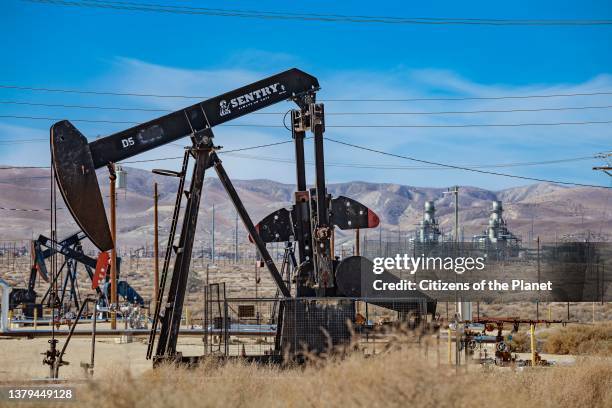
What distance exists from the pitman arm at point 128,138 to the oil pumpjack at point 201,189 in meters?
0.02

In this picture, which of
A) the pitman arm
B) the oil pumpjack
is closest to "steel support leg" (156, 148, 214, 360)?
the oil pumpjack

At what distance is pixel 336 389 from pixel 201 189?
29.9ft

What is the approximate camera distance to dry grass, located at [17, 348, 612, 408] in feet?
28.2

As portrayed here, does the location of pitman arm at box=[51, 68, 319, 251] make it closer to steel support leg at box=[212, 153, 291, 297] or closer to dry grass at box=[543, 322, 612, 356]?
steel support leg at box=[212, 153, 291, 297]

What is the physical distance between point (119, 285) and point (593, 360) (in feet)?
101

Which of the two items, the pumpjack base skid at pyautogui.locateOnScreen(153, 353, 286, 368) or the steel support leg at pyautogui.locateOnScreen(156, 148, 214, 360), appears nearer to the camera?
the pumpjack base skid at pyautogui.locateOnScreen(153, 353, 286, 368)

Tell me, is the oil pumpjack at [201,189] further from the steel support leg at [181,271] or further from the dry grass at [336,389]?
the dry grass at [336,389]

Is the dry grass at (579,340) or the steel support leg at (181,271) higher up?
the steel support leg at (181,271)

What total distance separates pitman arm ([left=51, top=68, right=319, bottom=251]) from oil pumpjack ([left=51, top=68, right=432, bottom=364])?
0.06 ft

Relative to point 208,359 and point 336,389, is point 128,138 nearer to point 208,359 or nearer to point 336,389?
point 208,359

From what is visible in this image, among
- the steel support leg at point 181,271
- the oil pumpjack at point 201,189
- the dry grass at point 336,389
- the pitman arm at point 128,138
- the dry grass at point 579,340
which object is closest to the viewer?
the dry grass at point 336,389

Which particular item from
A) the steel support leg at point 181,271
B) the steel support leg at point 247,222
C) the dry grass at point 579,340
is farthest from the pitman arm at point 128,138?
the dry grass at point 579,340

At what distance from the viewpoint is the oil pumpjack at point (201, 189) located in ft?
52.2

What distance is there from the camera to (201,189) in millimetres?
17656
